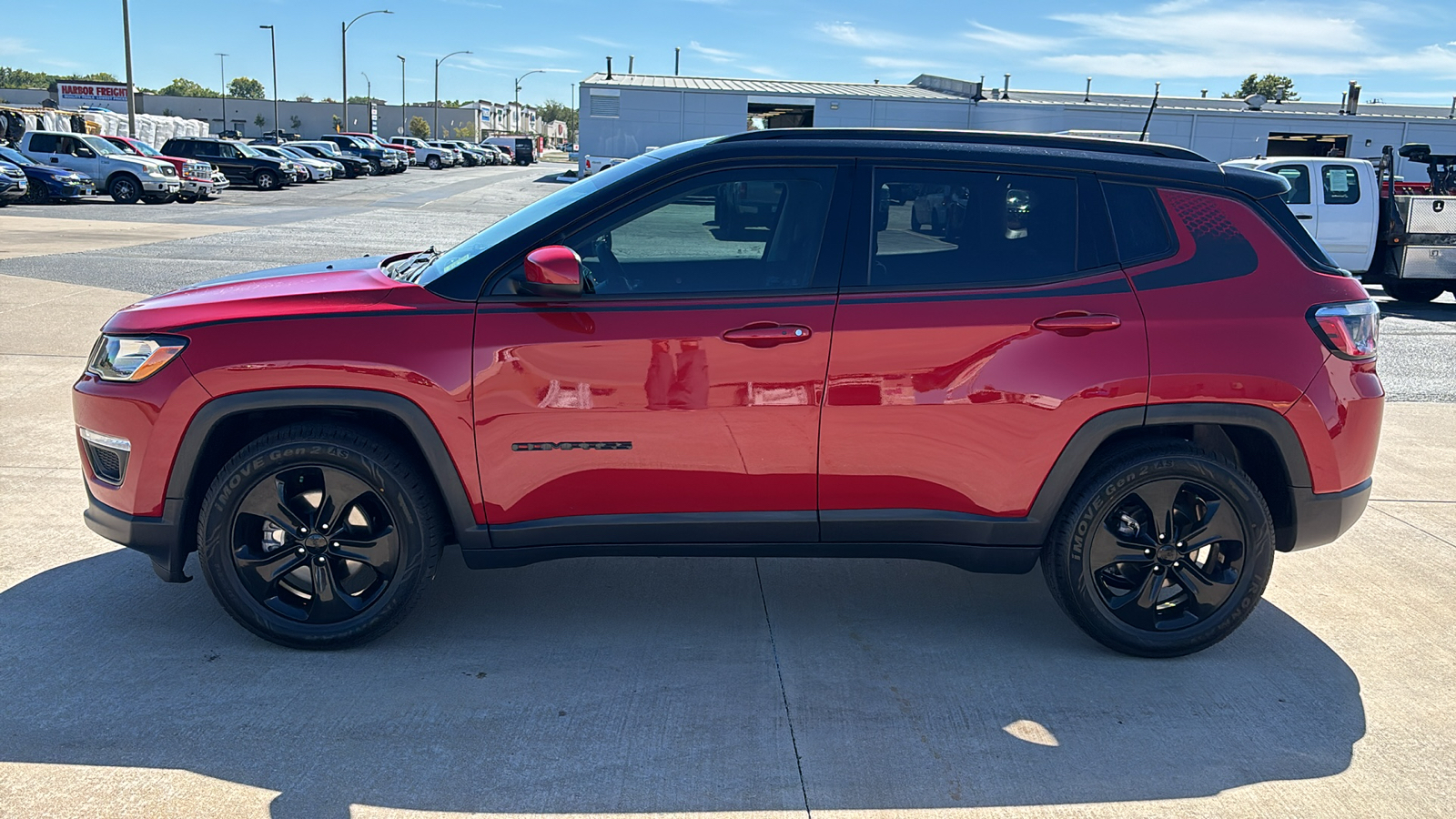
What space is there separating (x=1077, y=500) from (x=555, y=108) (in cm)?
20213

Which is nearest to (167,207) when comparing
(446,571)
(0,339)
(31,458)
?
(0,339)

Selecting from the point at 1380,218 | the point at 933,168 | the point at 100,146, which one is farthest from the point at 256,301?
the point at 100,146

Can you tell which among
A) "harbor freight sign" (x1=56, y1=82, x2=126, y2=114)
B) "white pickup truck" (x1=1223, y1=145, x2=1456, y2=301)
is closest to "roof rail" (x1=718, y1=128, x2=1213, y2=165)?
"white pickup truck" (x1=1223, y1=145, x2=1456, y2=301)

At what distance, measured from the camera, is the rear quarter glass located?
376 cm

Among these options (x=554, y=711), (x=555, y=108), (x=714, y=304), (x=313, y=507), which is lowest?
(x=554, y=711)

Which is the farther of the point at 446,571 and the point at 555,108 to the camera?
the point at 555,108

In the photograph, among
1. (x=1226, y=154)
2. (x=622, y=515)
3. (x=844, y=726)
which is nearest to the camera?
(x=844, y=726)

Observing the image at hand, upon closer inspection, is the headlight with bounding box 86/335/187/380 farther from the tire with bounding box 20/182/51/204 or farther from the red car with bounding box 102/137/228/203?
the red car with bounding box 102/137/228/203

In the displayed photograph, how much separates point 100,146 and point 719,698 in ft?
103

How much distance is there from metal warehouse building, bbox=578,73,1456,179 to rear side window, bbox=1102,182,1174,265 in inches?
1732

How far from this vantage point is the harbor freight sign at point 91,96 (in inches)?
2933

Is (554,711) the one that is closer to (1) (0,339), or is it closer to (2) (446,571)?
(2) (446,571)

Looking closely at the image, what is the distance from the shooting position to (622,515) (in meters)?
3.75

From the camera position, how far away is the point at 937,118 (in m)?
49.5
